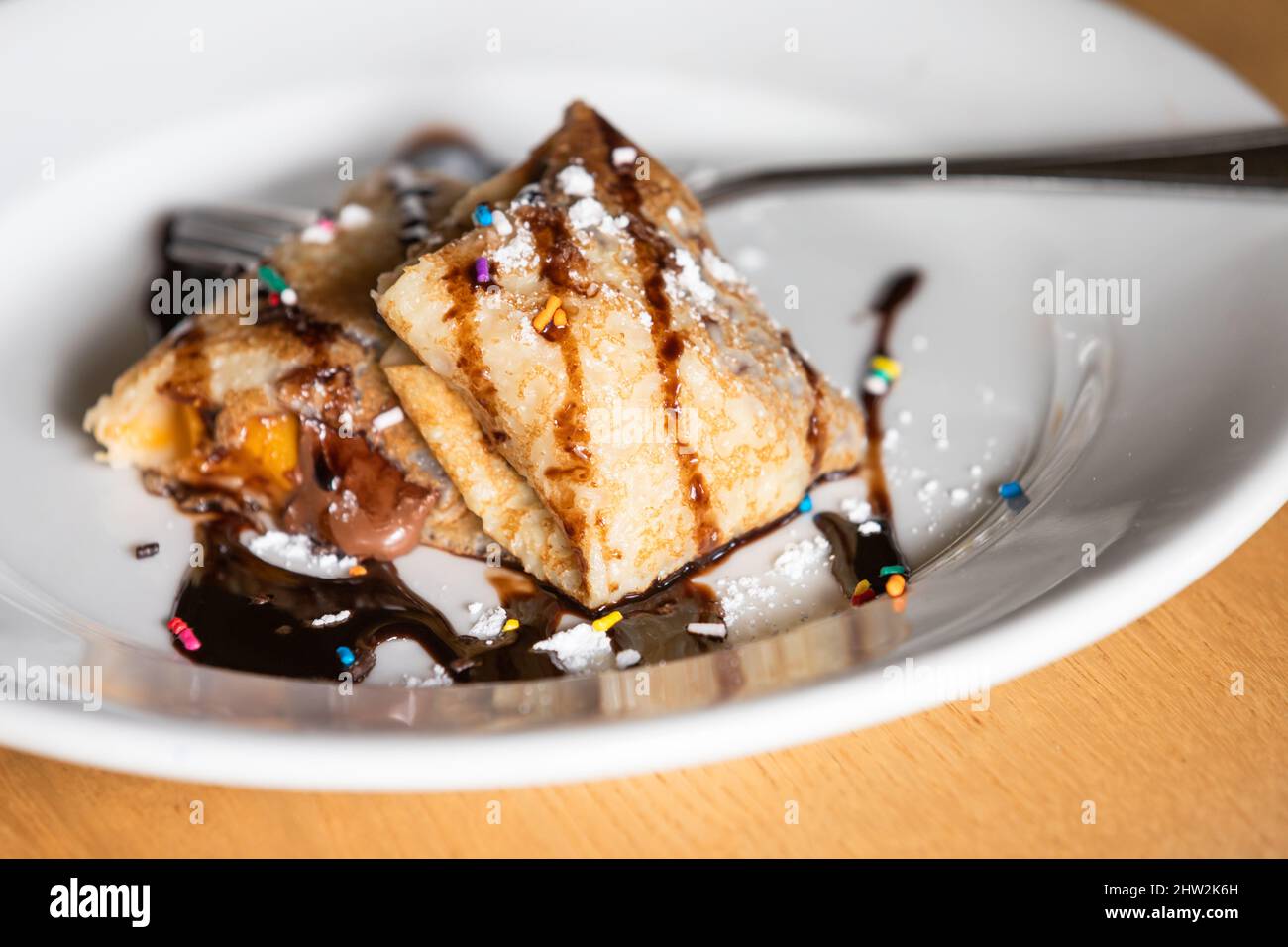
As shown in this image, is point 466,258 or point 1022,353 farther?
point 1022,353

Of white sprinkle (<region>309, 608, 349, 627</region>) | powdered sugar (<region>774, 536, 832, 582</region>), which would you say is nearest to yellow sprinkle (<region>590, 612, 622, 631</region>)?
powdered sugar (<region>774, 536, 832, 582</region>)

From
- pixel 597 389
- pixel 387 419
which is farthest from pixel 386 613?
pixel 597 389

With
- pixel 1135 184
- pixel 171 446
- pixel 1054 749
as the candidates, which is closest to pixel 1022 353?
pixel 1135 184

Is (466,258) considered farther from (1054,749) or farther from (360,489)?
(1054,749)

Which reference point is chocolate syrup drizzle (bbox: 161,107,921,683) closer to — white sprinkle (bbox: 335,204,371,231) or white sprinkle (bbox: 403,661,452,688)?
white sprinkle (bbox: 403,661,452,688)

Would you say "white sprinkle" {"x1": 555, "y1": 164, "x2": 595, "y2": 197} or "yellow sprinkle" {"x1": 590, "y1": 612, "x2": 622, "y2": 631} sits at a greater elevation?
"white sprinkle" {"x1": 555, "y1": 164, "x2": 595, "y2": 197}
